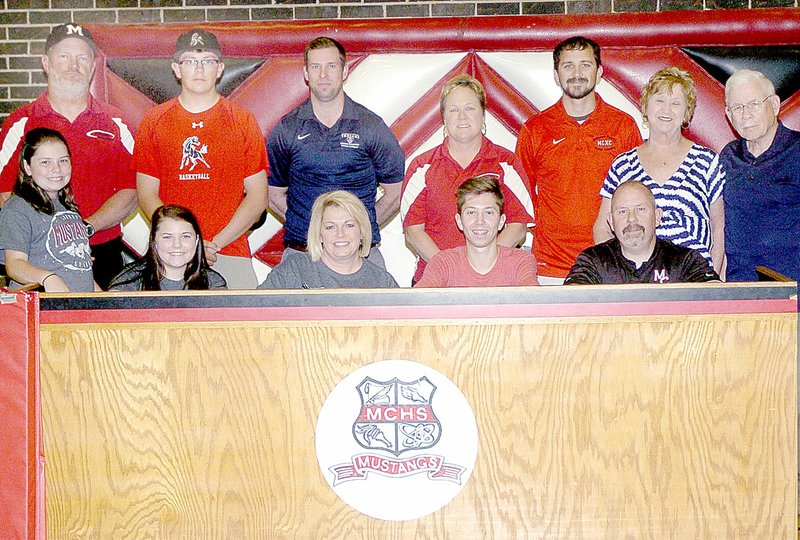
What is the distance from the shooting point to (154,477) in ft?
11.0

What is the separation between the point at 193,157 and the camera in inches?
197

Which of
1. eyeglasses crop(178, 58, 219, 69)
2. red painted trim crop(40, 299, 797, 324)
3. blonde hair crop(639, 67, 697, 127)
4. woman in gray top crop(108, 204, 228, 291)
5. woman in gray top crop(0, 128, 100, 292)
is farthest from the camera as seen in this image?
eyeglasses crop(178, 58, 219, 69)

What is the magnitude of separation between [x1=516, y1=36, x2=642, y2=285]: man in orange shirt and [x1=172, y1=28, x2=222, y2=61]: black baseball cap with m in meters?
1.67

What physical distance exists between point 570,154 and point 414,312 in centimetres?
201

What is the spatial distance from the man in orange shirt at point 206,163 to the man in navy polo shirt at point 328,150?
15 centimetres

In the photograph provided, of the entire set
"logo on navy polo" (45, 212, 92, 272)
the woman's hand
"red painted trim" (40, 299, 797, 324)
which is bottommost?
"red painted trim" (40, 299, 797, 324)

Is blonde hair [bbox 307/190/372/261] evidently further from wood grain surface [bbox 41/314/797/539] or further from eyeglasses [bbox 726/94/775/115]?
eyeglasses [bbox 726/94/775/115]

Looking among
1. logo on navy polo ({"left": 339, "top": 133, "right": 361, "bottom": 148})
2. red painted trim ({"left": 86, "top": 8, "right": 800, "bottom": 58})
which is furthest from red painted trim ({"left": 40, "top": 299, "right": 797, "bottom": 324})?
red painted trim ({"left": 86, "top": 8, "right": 800, "bottom": 58})

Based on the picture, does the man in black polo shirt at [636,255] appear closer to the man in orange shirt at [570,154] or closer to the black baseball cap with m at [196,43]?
the man in orange shirt at [570,154]

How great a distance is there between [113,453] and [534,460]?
142cm

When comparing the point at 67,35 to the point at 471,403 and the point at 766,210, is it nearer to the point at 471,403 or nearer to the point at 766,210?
the point at 471,403

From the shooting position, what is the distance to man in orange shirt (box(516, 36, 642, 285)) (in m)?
4.98

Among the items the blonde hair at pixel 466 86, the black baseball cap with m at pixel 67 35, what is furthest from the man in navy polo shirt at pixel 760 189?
the black baseball cap with m at pixel 67 35

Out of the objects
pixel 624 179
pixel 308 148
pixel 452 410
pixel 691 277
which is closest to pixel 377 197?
pixel 308 148
